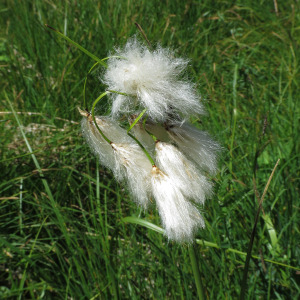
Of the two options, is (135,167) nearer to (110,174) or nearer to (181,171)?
(181,171)

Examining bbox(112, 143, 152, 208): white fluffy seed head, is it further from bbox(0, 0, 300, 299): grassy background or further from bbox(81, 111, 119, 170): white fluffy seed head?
bbox(0, 0, 300, 299): grassy background

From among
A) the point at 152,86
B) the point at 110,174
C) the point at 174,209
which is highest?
the point at 152,86

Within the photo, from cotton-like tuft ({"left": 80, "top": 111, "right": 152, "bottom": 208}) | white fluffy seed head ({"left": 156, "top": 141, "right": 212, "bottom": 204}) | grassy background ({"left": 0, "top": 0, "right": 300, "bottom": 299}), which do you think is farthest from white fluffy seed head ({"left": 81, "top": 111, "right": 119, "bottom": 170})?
grassy background ({"left": 0, "top": 0, "right": 300, "bottom": 299})

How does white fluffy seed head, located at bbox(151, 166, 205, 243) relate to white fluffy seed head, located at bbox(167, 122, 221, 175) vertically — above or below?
below

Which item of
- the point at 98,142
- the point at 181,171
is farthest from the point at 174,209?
the point at 98,142

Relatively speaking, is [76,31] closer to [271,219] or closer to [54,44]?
[54,44]

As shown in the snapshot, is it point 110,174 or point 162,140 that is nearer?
point 162,140
